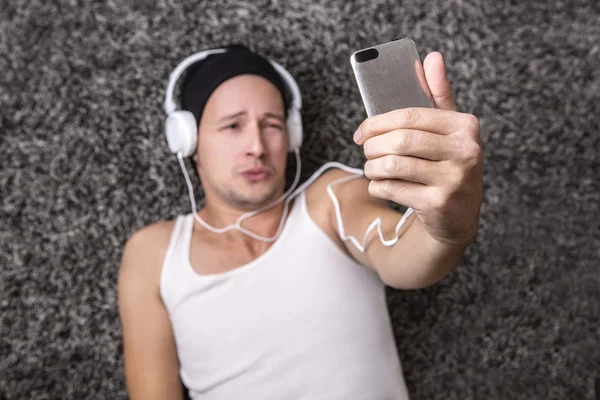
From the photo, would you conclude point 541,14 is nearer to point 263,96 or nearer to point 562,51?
point 562,51

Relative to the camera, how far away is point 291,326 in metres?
1.29

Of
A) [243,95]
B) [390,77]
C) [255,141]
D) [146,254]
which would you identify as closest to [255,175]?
[255,141]

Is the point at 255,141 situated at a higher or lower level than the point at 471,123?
lower

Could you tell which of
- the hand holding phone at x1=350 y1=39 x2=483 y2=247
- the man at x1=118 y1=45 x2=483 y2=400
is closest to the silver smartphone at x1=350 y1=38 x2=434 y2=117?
the hand holding phone at x1=350 y1=39 x2=483 y2=247

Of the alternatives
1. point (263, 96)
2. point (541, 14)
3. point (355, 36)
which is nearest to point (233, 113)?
point (263, 96)

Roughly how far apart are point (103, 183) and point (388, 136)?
42.3 inches

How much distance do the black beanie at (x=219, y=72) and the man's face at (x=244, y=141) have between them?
0.05 ft

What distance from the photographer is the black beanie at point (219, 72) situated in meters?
1.39

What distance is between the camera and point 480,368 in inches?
60.7

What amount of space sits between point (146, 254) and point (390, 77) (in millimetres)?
882

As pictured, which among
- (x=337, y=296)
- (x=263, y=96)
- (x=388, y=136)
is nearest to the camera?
(x=388, y=136)

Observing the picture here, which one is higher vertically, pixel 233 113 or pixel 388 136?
pixel 388 136

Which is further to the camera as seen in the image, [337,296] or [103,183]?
[103,183]

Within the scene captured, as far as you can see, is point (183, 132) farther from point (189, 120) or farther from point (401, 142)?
point (401, 142)
